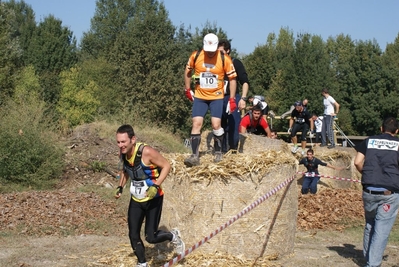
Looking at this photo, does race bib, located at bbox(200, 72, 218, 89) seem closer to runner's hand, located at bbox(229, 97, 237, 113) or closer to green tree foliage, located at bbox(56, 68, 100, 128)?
runner's hand, located at bbox(229, 97, 237, 113)

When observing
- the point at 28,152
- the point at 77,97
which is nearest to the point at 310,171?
the point at 28,152

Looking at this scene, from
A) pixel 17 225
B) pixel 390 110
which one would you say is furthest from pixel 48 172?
pixel 390 110

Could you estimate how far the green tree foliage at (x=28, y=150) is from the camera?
15.7m

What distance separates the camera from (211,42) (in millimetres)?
8609

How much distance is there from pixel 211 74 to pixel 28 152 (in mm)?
8725

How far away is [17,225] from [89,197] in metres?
2.46

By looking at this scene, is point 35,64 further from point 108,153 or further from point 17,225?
point 17,225

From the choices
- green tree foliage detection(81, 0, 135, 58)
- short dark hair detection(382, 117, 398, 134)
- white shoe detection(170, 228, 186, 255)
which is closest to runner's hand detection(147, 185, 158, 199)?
white shoe detection(170, 228, 186, 255)

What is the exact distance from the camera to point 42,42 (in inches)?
2224

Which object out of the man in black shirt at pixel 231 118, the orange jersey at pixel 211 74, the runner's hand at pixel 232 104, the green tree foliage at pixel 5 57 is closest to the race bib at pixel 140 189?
the orange jersey at pixel 211 74

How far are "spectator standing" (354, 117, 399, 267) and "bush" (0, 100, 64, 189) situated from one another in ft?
34.2

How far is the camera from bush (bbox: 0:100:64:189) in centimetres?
1571

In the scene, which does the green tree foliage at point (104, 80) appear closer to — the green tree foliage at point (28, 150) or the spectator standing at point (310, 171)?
the green tree foliage at point (28, 150)

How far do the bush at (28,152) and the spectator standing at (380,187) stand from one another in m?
10.4
